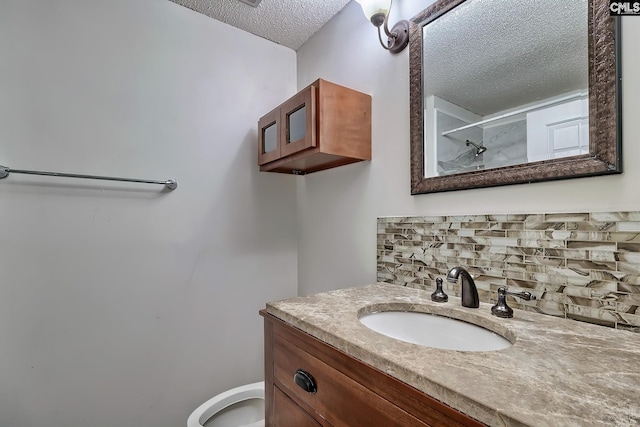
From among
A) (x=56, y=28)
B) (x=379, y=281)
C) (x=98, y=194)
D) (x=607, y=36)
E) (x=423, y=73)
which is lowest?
(x=379, y=281)

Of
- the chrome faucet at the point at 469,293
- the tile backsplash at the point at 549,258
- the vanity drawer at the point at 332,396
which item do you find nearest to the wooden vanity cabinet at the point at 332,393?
the vanity drawer at the point at 332,396

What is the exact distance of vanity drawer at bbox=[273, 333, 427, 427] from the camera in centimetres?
52

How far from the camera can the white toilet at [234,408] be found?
128 centimetres

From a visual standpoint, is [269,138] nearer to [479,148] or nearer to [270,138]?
[270,138]

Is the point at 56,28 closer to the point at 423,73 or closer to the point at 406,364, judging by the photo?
the point at 423,73

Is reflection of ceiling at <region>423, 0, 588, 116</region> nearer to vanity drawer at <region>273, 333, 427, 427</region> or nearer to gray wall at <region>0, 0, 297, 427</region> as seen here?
vanity drawer at <region>273, 333, 427, 427</region>

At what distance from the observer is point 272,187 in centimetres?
174

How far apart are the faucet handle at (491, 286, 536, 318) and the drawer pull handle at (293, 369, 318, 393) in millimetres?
493

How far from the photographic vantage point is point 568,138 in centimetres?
75

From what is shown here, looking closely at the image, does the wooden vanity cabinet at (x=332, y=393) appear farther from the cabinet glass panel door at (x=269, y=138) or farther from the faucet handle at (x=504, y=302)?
the cabinet glass panel door at (x=269, y=138)

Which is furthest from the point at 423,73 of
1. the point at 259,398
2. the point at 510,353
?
the point at 259,398

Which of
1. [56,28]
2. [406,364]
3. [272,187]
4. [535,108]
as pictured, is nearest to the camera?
[406,364]

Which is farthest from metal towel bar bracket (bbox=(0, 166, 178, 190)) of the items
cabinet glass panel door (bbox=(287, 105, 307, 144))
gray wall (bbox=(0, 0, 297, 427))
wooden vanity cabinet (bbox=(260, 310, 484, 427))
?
wooden vanity cabinet (bbox=(260, 310, 484, 427))

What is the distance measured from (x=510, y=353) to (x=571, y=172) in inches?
19.4
